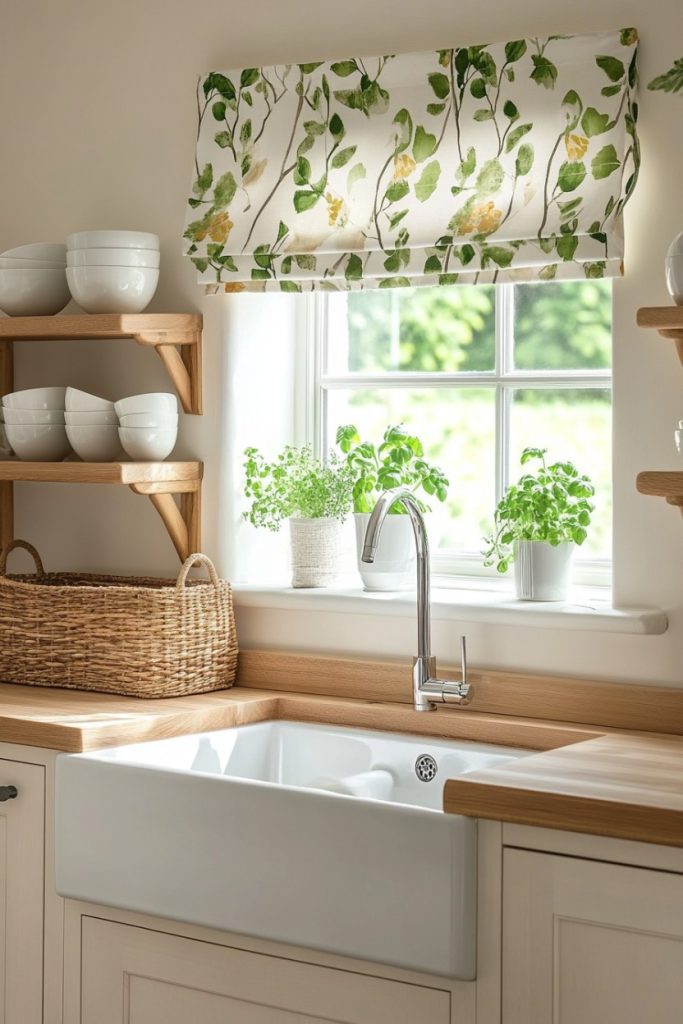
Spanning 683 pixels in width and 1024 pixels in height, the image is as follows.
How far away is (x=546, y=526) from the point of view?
2486 millimetres

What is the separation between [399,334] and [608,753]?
1096 millimetres

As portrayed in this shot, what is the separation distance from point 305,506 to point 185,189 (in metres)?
0.72

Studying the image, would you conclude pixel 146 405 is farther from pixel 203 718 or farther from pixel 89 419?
pixel 203 718

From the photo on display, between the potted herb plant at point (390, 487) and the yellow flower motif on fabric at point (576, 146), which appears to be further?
the potted herb plant at point (390, 487)

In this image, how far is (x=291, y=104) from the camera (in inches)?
104

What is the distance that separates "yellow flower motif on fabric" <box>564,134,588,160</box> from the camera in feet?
7.75

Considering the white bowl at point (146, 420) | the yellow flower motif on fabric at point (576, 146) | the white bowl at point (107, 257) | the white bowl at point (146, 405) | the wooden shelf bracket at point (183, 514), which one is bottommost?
the wooden shelf bracket at point (183, 514)

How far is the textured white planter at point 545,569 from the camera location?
2.49 metres

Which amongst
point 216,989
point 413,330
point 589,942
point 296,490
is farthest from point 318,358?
point 589,942

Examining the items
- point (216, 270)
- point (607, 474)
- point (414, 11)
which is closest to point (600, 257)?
point (607, 474)

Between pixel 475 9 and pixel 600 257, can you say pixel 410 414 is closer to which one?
pixel 600 257

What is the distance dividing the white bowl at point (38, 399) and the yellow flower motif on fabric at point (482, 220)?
906mm

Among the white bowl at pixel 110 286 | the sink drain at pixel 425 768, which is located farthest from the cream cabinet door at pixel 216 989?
the white bowl at pixel 110 286

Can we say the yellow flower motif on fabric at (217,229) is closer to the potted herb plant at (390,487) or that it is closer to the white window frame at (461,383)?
the white window frame at (461,383)
